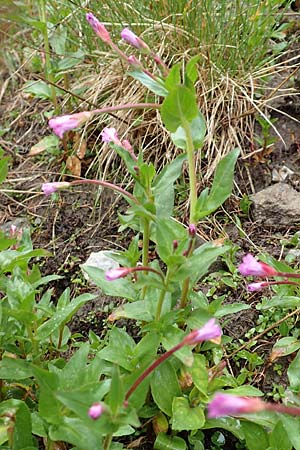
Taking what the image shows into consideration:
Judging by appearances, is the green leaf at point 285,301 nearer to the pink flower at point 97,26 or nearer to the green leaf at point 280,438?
the green leaf at point 280,438

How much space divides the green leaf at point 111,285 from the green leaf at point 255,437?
14.5 inches

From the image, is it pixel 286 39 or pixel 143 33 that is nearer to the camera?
pixel 143 33

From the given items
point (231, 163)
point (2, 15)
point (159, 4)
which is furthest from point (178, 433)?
point (2, 15)

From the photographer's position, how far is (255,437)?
1.29 meters

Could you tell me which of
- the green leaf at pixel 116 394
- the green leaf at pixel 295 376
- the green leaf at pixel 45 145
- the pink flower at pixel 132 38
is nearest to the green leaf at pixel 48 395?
the green leaf at pixel 116 394

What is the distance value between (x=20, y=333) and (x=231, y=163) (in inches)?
23.5

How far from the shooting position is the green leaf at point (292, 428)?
115 cm

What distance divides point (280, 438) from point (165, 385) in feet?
0.84

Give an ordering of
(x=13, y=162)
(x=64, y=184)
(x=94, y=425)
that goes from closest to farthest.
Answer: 1. (x=94, y=425)
2. (x=64, y=184)
3. (x=13, y=162)

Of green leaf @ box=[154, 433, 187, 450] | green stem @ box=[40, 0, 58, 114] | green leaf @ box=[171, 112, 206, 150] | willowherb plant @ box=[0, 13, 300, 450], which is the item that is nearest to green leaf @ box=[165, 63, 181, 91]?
willowherb plant @ box=[0, 13, 300, 450]

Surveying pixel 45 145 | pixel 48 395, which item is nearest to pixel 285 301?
pixel 48 395

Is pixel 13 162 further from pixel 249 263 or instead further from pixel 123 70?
pixel 249 263

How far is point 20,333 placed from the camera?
140 cm

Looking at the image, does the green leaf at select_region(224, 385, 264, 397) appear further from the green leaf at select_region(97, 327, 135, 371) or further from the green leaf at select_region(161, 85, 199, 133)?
the green leaf at select_region(161, 85, 199, 133)
